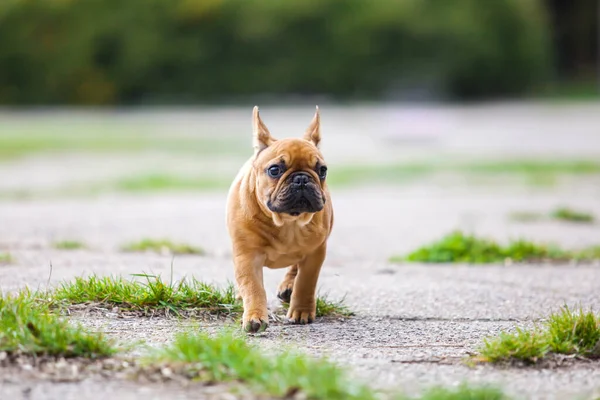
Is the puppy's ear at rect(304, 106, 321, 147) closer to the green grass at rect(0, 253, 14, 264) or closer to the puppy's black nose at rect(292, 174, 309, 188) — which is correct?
the puppy's black nose at rect(292, 174, 309, 188)

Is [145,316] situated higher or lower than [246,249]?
lower

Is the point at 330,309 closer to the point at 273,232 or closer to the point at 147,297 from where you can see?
the point at 273,232

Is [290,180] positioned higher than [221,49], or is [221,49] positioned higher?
[221,49]

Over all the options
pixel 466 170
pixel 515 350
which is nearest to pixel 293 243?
pixel 515 350

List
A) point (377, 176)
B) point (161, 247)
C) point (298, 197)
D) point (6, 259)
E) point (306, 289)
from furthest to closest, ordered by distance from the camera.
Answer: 1. point (377, 176)
2. point (161, 247)
3. point (6, 259)
4. point (306, 289)
5. point (298, 197)

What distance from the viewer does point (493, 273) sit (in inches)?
333

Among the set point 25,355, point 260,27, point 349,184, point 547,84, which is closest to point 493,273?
point 25,355

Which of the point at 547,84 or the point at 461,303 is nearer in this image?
the point at 461,303

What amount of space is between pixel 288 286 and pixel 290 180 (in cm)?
118

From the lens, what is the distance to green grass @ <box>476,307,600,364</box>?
5.07 m

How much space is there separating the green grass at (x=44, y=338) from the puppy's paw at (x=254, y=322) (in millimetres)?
913

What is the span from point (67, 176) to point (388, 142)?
9.24m

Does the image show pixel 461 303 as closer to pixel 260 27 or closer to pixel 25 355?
pixel 25 355

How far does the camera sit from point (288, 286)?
665 cm
